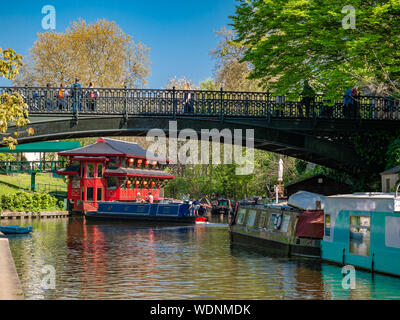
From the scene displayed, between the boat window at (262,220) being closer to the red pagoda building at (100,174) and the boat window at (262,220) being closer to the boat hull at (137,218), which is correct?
the boat hull at (137,218)

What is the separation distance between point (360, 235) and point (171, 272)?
6.35 m

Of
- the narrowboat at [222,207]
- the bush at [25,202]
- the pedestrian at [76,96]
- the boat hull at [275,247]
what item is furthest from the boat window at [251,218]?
the narrowboat at [222,207]

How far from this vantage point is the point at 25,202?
47156 mm

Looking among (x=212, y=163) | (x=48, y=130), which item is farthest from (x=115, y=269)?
(x=212, y=163)

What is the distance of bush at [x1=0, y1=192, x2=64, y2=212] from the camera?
4619cm

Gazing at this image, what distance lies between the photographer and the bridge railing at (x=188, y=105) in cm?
3178

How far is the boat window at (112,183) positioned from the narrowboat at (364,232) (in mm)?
32492

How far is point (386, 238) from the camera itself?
18.0 metres

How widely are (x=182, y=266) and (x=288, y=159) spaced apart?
114 feet

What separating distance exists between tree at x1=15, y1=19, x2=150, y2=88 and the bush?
1929 cm

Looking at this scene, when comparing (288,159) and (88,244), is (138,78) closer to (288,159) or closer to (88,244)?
(288,159)

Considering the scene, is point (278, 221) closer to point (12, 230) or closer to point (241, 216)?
point (241, 216)

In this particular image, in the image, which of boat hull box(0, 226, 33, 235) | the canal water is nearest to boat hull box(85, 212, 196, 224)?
the canal water

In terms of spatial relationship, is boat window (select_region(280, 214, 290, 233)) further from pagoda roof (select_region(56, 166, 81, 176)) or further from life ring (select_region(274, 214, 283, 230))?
pagoda roof (select_region(56, 166, 81, 176))
